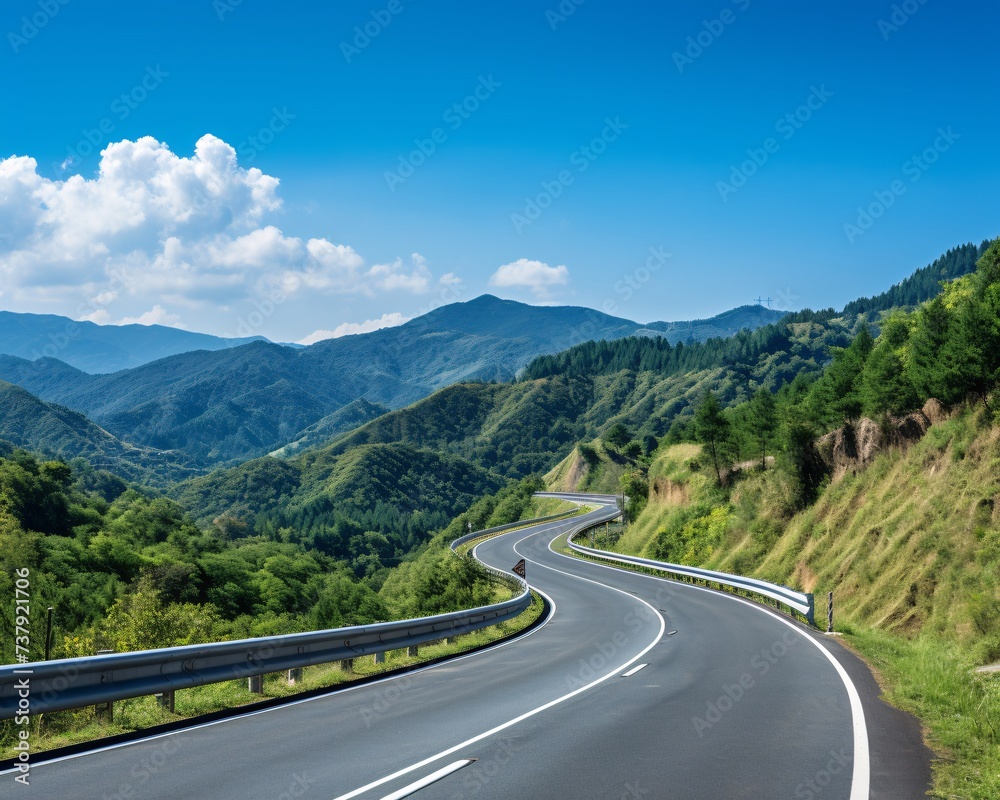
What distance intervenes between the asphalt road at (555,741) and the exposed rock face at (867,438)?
19.7 meters

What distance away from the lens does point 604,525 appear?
7950cm

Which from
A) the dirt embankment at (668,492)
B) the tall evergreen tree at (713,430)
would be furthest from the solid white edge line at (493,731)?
the dirt embankment at (668,492)

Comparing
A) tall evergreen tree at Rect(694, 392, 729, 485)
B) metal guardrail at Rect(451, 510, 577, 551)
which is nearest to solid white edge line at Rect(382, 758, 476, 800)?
tall evergreen tree at Rect(694, 392, 729, 485)

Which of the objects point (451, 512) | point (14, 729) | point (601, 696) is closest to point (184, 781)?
point (14, 729)

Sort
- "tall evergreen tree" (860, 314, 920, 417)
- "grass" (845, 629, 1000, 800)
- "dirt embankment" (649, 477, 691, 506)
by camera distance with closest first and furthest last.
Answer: "grass" (845, 629, 1000, 800)
"tall evergreen tree" (860, 314, 920, 417)
"dirt embankment" (649, 477, 691, 506)

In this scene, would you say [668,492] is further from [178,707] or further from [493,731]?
[493,731]

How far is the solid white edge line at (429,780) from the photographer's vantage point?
637cm

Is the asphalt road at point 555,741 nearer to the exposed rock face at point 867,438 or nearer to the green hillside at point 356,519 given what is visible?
the exposed rock face at point 867,438

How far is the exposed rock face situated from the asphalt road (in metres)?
19.7

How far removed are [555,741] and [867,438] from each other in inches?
1220

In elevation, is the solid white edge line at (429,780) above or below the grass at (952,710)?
above

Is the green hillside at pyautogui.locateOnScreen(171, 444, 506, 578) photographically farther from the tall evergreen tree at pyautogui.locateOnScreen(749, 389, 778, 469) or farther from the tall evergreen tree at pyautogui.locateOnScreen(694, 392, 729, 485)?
the tall evergreen tree at pyautogui.locateOnScreen(749, 389, 778, 469)

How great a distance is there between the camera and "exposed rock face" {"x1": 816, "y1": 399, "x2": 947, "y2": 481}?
105 feet

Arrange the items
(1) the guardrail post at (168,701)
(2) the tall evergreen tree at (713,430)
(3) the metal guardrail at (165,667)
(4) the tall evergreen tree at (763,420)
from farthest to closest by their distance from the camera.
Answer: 1. (2) the tall evergreen tree at (713,430)
2. (4) the tall evergreen tree at (763,420)
3. (1) the guardrail post at (168,701)
4. (3) the metal guardrail at (165,667)
